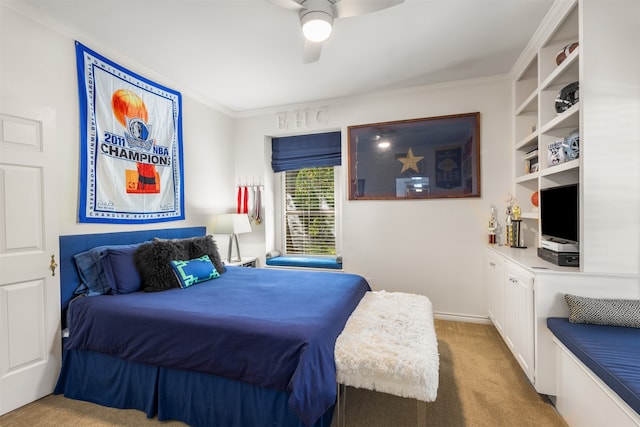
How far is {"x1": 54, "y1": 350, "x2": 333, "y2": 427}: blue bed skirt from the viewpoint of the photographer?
5.29 ft

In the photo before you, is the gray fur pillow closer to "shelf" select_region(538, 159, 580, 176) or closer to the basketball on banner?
the basketball on banner

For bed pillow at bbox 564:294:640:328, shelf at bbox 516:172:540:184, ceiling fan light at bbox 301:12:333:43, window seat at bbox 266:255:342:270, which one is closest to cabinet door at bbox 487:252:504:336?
shelf at bbox 516:172:540:184

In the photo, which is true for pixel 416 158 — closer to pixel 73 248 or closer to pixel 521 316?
pixel 521 316

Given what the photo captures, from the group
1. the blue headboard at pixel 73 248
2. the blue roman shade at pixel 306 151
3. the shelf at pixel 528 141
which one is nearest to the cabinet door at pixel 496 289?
the shelf at pixel 528 141

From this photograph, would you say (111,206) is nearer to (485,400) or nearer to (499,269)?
(485,400)

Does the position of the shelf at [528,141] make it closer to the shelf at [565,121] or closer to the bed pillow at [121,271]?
the shelf at [565,121]

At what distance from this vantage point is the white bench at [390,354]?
1.50 m

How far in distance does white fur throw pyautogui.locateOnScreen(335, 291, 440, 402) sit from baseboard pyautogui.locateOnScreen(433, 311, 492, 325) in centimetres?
148

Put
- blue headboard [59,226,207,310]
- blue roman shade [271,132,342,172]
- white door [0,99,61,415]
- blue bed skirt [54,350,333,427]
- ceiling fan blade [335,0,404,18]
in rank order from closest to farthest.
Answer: blue bed skirt [54,350,333,427] → ceiling fan blade [335,0,404,18] → white door [0,99,61,415] → blue headboard [59,226,207,310] → blue roman shade [271,132,342,172]

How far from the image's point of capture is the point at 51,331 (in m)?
2.20

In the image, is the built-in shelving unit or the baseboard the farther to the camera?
the baseboard

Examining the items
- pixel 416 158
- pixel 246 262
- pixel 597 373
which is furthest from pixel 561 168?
pixel 246 262

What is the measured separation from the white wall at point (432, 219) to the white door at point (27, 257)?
109 inches

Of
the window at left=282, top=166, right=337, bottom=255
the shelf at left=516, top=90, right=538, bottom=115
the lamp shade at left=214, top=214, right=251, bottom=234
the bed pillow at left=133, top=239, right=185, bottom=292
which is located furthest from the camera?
the window at left=282, top=166, right=337, bottom=255
